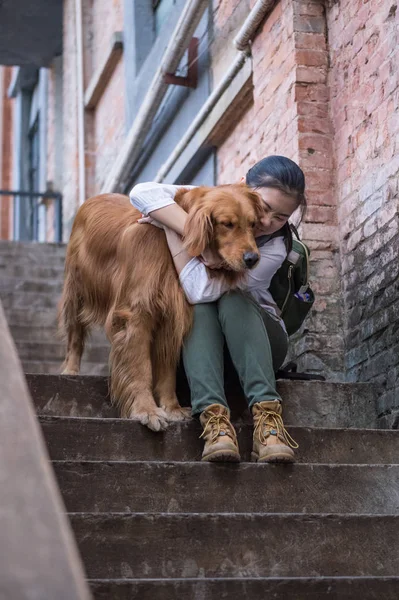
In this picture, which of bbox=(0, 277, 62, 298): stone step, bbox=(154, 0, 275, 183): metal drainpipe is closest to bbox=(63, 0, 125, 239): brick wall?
bbox=(154, 0, 275, 183): metal drainpipe

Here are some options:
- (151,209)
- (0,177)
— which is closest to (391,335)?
(151,209)

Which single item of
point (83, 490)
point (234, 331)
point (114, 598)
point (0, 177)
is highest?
point (0, 177)

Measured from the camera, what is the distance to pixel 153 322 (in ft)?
11.8

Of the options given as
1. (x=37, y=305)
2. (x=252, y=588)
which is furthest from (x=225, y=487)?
(x=37, y=305)

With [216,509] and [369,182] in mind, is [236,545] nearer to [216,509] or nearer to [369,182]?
[216,509]

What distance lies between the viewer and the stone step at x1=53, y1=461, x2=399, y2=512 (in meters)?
3.00

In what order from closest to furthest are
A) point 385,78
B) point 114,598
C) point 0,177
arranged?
1. point 114,598
2. point 385,78
3. point 0,177

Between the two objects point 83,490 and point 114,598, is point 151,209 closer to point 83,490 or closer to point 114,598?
point 83,490

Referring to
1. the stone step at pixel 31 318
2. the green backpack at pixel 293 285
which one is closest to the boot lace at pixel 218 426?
the green backpack at pixel 293 285

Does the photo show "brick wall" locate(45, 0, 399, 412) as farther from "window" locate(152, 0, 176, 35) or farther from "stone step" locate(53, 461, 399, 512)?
"window" locate(152, 0, 176, 35)

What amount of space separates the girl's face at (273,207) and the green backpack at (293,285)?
221 millimetres

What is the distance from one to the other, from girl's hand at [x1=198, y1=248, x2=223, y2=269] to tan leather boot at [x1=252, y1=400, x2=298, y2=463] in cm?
51

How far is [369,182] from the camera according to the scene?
4.46 meters

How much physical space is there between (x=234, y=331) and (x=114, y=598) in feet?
4.29
